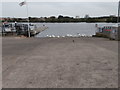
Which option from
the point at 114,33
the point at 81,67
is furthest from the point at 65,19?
the point at 81,67

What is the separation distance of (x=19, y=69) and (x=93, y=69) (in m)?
3.01

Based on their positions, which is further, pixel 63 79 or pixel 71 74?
pixel 71 74

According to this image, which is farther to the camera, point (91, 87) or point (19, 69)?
Answer: point (19, 69)

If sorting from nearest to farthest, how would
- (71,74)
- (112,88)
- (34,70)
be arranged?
(112,88), (71,74), (34,70)

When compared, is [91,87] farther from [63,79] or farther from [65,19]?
[65,19]

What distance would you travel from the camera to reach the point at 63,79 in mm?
5855

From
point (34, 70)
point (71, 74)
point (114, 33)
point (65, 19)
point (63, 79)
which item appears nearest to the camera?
point (63, 79)

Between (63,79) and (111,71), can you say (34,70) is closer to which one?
(63,79)

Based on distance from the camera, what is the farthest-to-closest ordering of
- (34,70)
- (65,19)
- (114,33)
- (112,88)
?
(65,19) → (114,33) → (34,70) → (112,88)

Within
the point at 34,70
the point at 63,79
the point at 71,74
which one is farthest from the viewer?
the point at 34,70

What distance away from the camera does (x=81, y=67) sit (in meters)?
7.45

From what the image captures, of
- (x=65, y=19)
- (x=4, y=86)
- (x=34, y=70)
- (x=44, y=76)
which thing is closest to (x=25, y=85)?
(x=4, y=86)

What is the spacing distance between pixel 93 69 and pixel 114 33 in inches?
631

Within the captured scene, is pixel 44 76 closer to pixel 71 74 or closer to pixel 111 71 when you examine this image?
pixel 71 74
